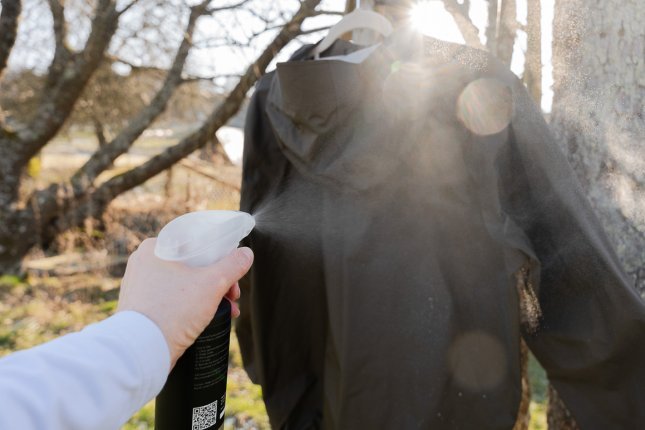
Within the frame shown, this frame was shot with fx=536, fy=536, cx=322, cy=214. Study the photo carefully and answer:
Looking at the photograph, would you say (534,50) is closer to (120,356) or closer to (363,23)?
(363,23)

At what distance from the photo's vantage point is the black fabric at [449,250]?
3.47 feet

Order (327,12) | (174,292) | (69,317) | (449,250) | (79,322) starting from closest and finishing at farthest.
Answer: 1. (174,292)
2. (449,250)
3. (327,12)
4. (79,322)
5. (69,317)

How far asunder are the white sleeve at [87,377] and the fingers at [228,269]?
5.4 inches

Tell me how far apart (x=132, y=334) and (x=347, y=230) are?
22.0 inches

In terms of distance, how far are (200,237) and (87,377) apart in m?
0.30

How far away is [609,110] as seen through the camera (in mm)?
1332

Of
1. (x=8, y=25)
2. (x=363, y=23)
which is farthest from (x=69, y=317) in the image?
(x=363, y=23)

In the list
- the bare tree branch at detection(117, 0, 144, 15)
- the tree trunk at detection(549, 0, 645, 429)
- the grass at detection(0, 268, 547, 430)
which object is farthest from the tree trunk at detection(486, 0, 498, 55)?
the bare tree branch at detection(117, 0, 144, 15)

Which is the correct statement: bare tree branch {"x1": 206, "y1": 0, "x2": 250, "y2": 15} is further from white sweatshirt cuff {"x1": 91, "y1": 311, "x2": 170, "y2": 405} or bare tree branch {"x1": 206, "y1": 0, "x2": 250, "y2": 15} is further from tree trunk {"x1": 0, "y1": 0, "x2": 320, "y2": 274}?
white sweatshirt cuff {"x1": 91, "y1": 311, "x2": 170, "y2": 405}

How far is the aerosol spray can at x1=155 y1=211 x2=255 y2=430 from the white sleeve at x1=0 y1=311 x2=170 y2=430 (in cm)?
17

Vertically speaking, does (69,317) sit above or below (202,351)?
below

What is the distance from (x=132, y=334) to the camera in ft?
2.56

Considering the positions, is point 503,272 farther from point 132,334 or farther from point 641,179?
point 132,334

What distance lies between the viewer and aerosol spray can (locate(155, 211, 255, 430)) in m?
0.93
